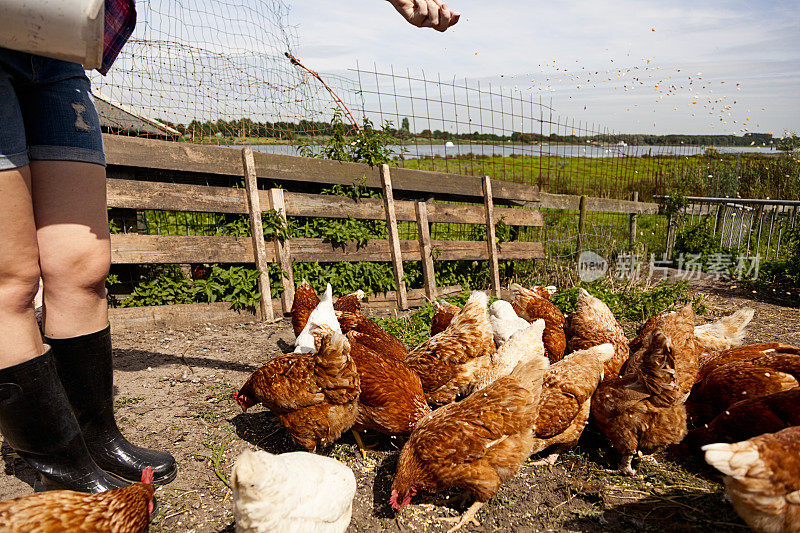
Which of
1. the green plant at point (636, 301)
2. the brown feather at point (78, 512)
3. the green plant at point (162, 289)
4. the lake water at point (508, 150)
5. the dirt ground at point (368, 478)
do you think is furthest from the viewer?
the lake water at point (508, 150)

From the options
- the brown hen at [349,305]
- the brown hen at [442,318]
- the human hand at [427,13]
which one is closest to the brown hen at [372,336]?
the brown hen at [349,305]

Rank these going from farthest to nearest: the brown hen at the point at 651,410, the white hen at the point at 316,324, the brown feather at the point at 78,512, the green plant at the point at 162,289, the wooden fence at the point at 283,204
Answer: the green plant at the point at 162,289, the wooden fence at the point at 283,204, the white hen at the point at 316,324, the brown hen at the point at 651,410, the brown feather at the point at 78,512

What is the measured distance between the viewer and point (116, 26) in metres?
1.76

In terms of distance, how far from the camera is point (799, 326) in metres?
5.42

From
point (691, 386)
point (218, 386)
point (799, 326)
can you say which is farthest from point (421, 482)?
point (799, 326)

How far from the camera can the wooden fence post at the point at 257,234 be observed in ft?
15.2

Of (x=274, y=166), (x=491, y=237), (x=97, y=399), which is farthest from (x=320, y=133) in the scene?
(x=97, y=399)

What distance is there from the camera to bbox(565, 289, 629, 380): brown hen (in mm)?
3527

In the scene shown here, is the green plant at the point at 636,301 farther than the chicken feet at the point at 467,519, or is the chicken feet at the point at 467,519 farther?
the green plant at the point at 636,301

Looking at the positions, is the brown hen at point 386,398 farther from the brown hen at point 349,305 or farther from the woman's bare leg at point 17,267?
the woman's bare leg at point 17,267

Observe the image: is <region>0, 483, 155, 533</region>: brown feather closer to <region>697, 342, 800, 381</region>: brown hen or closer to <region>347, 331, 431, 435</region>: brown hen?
<region>347, 331, 431, 435</region>: brown hen

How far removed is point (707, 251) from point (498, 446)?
24.9ft

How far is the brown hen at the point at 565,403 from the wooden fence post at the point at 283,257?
2809 mm

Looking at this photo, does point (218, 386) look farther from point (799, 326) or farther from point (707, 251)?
point (707, 251)
